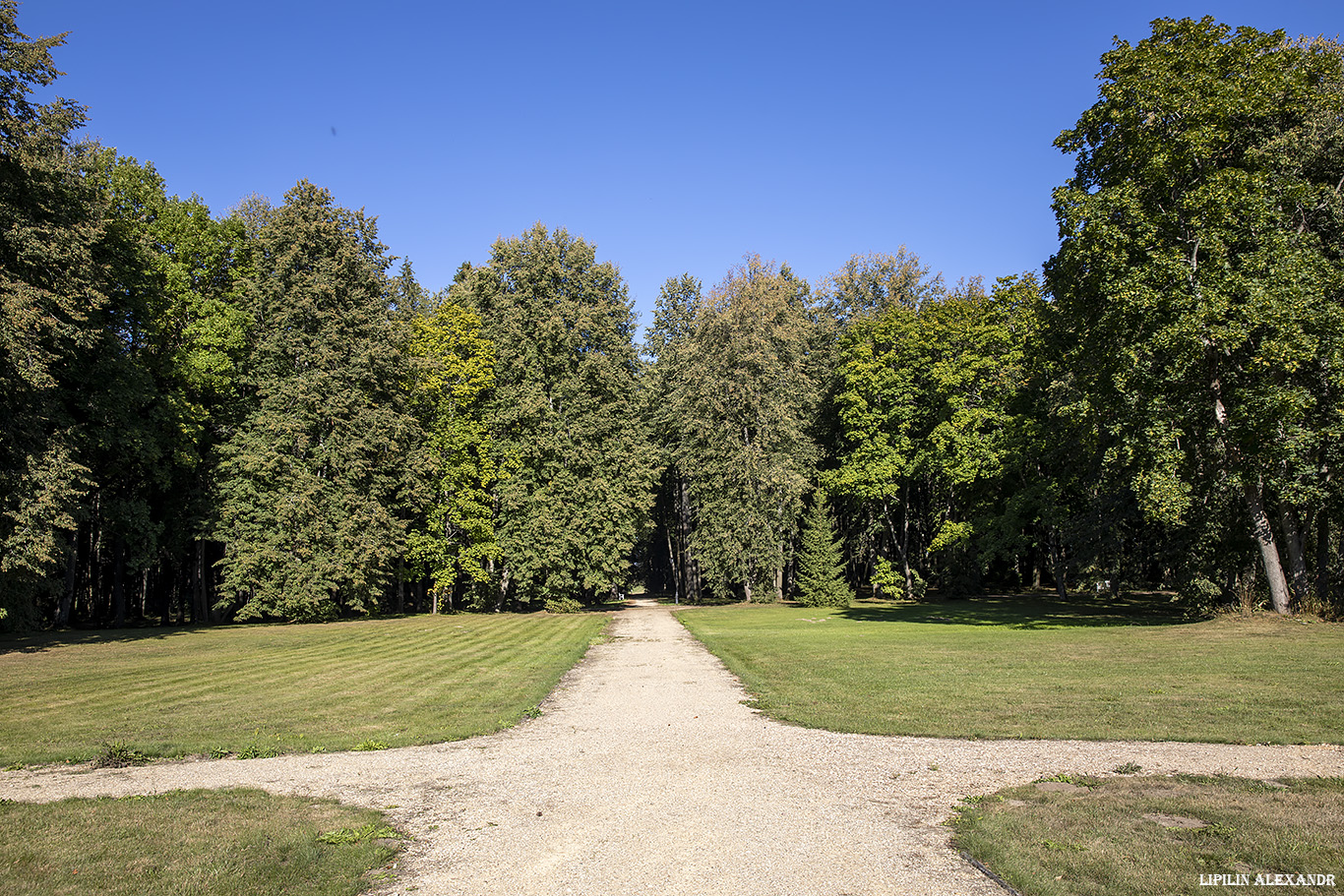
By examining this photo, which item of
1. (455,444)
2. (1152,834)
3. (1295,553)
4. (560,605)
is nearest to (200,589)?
(455,444)

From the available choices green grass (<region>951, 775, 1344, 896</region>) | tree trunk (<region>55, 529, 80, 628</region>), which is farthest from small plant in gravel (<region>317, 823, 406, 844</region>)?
tree trunk (<region>55, 529, 80, 628</region>)

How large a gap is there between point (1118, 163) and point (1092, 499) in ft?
41.5

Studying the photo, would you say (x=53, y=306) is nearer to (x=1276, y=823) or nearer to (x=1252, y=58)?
(x=1276, y=823)

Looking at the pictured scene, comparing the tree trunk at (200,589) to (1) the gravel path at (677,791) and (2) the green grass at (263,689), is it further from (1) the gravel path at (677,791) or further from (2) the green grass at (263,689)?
(1) the gravel path at (677,791)

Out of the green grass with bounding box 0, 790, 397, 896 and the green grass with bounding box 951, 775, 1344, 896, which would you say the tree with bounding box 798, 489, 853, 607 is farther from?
the green grass with bounding box 0, 790, 397, 896

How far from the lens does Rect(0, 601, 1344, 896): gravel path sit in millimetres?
5238

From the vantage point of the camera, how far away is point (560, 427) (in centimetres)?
3669

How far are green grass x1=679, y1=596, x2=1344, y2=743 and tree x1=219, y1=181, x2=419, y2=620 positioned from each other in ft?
52.1

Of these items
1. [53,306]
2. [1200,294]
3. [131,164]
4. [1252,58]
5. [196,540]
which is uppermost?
[131,164]

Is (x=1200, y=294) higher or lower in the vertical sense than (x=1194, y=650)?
higher

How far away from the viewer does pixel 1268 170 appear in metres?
20.1

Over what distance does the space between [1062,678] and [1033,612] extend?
1766cm

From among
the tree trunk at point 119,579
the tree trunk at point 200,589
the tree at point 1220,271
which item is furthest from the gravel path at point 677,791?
the tree trunk at point 200,589

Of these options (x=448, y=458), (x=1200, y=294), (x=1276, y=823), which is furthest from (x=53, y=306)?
(x=1200, y=294)
